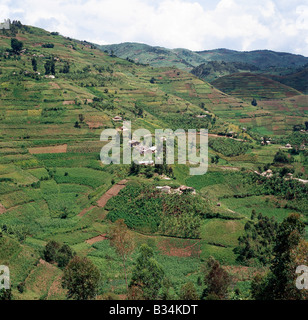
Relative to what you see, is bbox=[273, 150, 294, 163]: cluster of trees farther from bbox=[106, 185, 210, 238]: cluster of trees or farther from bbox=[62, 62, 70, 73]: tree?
bbox=[62, 62, 70, 73]: tree

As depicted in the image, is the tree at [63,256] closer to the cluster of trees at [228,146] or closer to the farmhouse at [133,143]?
the farmhouse at [133,143]

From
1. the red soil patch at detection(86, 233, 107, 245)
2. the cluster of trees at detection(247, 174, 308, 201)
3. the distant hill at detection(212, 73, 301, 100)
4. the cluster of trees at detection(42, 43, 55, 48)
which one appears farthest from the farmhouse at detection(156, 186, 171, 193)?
the distant hill at detection(212, 73, 301, 100)

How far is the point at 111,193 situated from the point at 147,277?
23610 mm

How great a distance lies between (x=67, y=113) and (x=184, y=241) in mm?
52836

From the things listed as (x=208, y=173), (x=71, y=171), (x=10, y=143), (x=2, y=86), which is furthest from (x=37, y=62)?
(x=208, y=173)

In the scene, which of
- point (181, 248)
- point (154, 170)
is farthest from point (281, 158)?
point (181, 248)

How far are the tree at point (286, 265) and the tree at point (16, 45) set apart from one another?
116610 millimetres

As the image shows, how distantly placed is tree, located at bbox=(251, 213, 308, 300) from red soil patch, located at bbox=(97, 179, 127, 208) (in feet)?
92.1

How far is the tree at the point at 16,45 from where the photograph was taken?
362 ft

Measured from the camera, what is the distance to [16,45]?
364 ft

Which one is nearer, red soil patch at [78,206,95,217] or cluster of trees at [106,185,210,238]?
cluster of trees at [106,185,210,238]

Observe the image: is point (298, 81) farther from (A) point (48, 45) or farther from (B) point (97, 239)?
(B) point (97, 239)

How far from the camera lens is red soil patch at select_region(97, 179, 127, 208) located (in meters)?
46.8

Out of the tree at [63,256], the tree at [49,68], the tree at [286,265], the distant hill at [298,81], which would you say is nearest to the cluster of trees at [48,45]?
the tree at [49,68]
